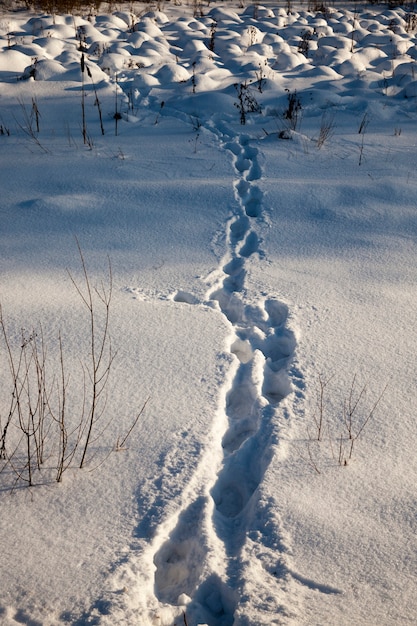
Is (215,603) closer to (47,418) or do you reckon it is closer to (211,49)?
(47,418)

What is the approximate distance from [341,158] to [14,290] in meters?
2.98

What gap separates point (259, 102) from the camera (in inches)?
226

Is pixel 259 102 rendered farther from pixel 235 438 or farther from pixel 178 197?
pixel 235 438

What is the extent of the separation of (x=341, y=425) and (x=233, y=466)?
437mm

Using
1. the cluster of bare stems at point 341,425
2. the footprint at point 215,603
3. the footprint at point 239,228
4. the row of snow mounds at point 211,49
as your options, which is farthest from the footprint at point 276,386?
the row of snow mounds at point 211,49

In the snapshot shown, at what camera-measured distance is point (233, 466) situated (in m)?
1.84

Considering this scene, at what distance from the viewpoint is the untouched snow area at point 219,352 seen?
4.75ft

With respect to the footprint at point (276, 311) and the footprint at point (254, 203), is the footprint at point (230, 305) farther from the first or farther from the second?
the footprint at point (254, 203)

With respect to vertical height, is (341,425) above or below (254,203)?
below

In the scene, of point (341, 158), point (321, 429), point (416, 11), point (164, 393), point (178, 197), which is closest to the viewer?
point (321, 429)

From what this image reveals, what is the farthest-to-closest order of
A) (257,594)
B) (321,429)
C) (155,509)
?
(321,429) → (155,509) → (257,594)

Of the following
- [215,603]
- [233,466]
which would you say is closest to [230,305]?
[233,466]

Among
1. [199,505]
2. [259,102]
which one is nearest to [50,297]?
[199,505]

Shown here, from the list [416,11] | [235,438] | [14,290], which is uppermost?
[416,11]
